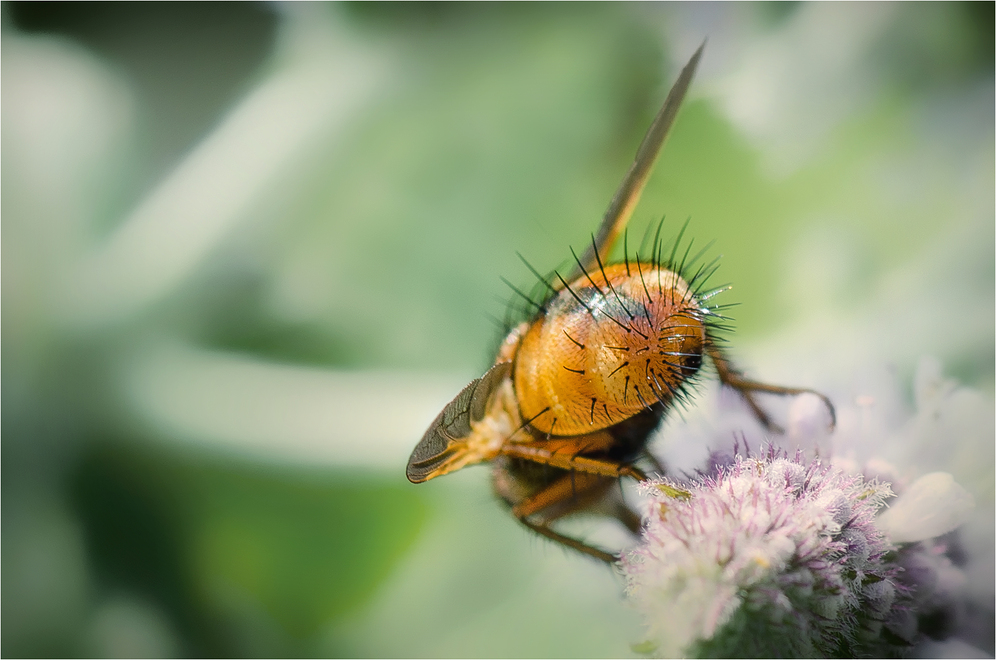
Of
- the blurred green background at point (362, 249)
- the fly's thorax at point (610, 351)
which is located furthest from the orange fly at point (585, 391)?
the blurred green background at point (362, 249)

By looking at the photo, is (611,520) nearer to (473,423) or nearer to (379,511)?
(473,423)

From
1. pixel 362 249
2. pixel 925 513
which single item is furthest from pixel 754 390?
pixel 362 249

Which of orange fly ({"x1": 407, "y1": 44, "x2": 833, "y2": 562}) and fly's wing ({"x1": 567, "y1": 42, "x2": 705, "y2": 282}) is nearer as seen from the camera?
orange fly ({"x1": 407, "y1": 44, "x2": 833, "y2": 562})

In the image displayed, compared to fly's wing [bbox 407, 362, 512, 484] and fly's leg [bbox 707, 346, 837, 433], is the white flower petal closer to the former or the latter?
fly's leg [bbox 707, 346, 837, 433]

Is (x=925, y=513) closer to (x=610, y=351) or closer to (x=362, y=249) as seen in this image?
(x=610, y=351)

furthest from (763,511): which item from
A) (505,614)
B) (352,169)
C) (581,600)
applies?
(352,169)

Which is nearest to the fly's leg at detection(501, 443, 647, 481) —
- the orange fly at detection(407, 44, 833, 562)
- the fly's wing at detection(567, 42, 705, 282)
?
the orange fly at detection(407, 44, 833, 562)
